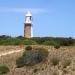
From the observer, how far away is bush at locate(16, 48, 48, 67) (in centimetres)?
5248

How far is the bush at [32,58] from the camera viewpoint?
172 feet

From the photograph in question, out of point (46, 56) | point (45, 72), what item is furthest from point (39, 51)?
point (45, 72)

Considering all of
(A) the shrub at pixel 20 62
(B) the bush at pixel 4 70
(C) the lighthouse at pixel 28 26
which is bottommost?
(B) the bush at pixel 4 70

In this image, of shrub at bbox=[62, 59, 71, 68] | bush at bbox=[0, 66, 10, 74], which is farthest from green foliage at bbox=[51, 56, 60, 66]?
bush at bbox=[0, 66, 10, 74]

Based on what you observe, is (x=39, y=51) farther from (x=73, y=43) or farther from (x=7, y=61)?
(x=73, y=43)

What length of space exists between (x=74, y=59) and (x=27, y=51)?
8.62 m

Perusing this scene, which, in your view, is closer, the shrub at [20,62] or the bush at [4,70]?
the bush at [4,70]

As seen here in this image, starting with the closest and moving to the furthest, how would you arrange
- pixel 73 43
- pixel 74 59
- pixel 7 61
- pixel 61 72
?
1. pixel 61 72
2. pixel 74 59
3. pixel 7 61
4. pixel 73 43

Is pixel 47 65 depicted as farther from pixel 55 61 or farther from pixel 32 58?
pixel 32 58

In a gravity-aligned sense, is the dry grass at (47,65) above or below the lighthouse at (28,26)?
below

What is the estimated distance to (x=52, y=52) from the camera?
55.8m

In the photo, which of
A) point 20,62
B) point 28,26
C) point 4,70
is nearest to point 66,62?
point 4,70

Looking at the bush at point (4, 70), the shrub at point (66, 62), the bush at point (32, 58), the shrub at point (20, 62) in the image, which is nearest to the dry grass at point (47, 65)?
the shrub at point (66, 62)

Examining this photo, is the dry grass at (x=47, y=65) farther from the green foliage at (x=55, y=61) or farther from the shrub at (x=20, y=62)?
the shrub at (x=20, y=62)
